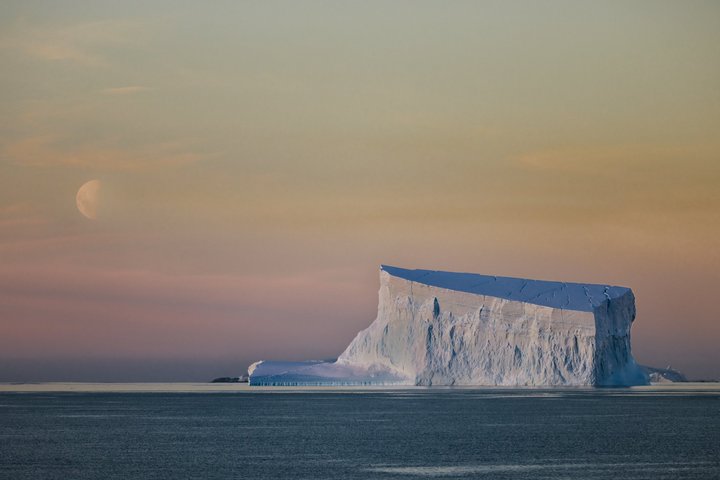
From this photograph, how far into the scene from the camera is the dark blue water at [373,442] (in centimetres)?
2309

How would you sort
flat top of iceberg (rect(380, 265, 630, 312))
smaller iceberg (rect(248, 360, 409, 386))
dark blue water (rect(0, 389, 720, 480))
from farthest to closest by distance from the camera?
smaller iceberg (rect(248, 360, 409, 386)) < flat top of iceberg (rect(380, 265, 630, 312)) < dark blue water (rect(0, 389, 720, 480))

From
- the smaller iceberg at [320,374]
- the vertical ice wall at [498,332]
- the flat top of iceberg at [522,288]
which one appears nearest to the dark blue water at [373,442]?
the vertical ice wall at [498,332]

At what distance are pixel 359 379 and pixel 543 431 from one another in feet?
93.4

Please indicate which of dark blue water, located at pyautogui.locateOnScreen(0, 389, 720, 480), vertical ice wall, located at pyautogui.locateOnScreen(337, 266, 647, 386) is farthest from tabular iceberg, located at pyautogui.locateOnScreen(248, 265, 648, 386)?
dark blue water, located at pyautogui.locateOnScreen(0, 389, 720, 480)

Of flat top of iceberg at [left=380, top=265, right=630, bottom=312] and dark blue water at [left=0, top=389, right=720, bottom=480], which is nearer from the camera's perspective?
→ dark blue water at [left=0, top=389, right=720, bottom=480]

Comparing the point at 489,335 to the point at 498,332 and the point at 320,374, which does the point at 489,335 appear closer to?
the point at 498,332

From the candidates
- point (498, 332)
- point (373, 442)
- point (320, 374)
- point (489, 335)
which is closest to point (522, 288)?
point (498, 332)

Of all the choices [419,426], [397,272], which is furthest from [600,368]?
[419,426]

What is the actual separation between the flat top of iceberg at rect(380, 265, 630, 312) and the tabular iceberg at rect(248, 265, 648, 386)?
0.05 m

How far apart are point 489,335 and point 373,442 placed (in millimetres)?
28579

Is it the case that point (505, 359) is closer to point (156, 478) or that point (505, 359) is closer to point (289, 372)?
point (289, 372)

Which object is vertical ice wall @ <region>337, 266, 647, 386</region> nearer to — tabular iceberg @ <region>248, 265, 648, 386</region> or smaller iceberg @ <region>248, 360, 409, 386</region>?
tabular iceberg @ <region>248, 265, 648, 386</region>

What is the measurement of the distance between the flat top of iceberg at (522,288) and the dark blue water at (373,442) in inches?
423

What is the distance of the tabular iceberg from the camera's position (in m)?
56.6
